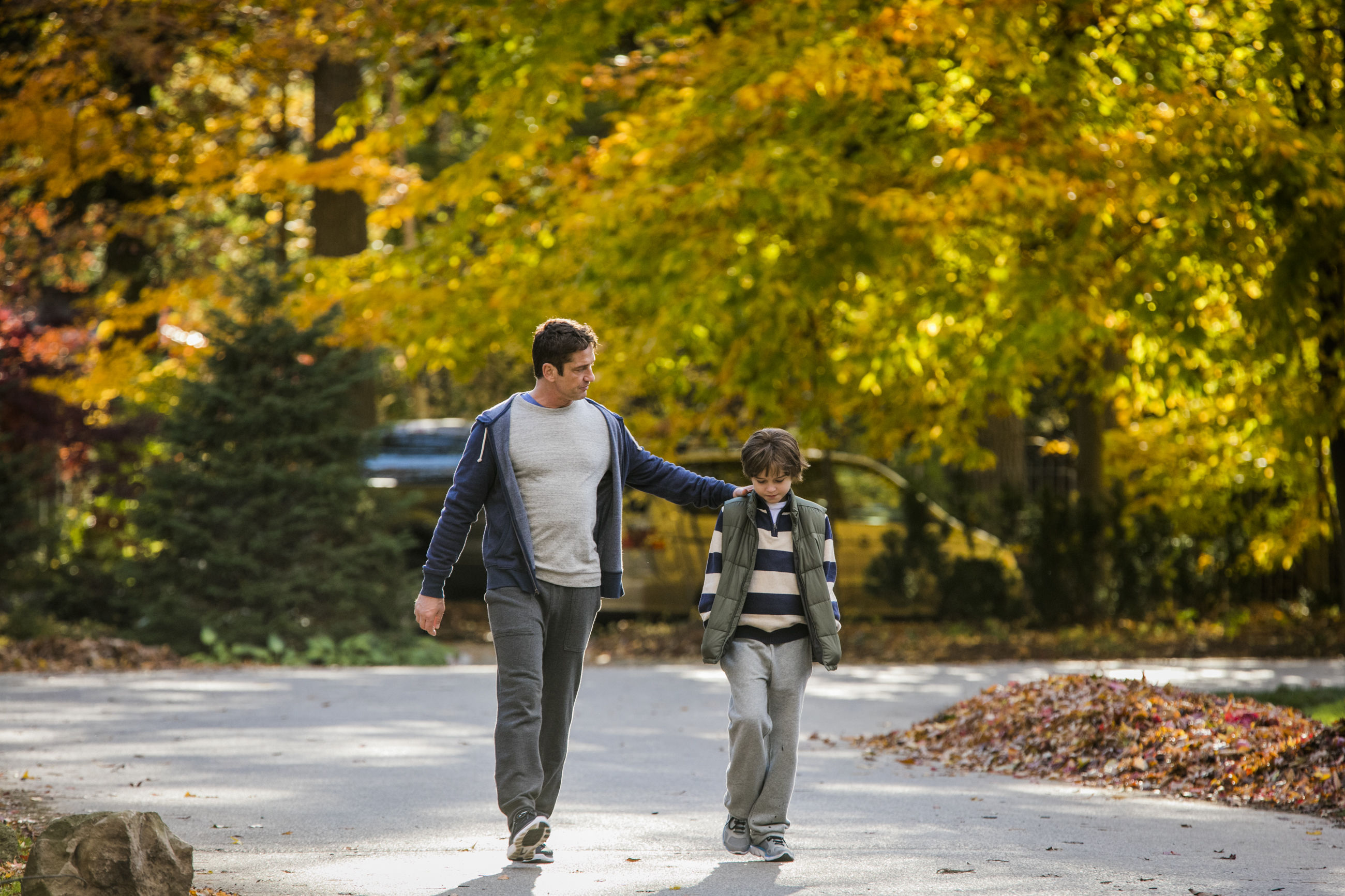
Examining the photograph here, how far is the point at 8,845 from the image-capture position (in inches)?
167

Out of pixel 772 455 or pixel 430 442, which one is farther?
pixel 430 442

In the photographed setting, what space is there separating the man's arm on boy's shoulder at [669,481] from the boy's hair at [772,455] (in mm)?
296

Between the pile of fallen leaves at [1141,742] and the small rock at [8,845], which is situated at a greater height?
the small rock at [8,845]

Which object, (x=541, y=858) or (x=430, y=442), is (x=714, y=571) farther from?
(x=430, y=442)

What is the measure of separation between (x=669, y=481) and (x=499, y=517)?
0.67 m

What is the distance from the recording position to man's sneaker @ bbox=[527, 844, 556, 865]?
4.61 metres

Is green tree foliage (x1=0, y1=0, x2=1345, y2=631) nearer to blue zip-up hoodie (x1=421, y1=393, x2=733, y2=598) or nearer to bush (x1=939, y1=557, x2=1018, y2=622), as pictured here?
bush (x1=939, y1=557, x2=1018, y2=622)

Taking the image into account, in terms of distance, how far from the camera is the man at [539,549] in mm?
4637

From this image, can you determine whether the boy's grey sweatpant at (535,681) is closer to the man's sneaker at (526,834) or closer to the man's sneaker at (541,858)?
the man's sneaker at (526,834)

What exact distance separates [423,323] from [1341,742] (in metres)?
7.82

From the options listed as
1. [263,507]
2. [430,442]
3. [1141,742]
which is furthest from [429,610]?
[430,442]

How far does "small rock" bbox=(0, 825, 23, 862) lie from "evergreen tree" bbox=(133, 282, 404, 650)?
6.98 m

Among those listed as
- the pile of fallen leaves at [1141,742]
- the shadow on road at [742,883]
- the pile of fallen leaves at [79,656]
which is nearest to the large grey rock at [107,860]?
the shadow on road at [742,883]

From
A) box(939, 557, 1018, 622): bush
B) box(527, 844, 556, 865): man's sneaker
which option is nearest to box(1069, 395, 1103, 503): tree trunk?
box(939, 557, 1018, 622): bush
